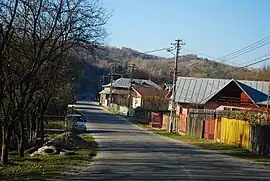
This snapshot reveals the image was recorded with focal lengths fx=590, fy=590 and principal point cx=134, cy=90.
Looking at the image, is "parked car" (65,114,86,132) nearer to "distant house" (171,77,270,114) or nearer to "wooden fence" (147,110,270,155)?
"wooden fence" (147,110,270,155)

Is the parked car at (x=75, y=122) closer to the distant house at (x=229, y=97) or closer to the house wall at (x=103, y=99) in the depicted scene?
the distant house at (x=229, y=97)

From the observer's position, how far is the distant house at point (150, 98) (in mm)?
102375

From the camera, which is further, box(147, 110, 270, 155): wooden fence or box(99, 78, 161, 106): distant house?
box(99, 78, 161, 106): distant house

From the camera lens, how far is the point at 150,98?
107m

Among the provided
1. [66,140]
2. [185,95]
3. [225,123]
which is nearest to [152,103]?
[185,95]

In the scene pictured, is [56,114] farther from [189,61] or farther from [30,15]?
[189,61]

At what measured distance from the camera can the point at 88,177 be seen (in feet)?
63.1

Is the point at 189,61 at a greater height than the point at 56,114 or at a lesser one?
greater

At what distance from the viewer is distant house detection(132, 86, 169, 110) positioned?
102 m

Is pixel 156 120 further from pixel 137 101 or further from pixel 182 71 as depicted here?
pixel 182 71

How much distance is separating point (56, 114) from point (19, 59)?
159 ft

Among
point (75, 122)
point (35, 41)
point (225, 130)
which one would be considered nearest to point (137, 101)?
point (75, 122)

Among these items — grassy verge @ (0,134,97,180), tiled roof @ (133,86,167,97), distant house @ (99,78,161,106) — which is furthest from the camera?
distant house @ (99,78,161,106)

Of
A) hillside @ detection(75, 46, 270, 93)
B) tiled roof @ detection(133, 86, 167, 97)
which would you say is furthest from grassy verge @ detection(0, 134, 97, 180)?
tiled roof @ detection(133, 86, 167, 97)
